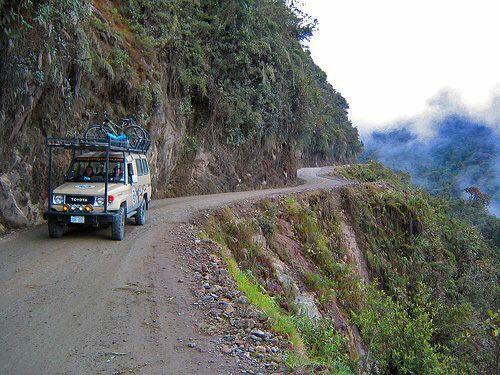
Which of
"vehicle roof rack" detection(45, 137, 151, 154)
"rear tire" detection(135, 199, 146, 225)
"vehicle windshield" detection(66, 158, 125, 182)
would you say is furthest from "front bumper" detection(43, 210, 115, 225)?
"rear tire" detection(135, 199, 146, 225)

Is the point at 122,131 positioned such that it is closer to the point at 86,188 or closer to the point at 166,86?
the point at 86,188

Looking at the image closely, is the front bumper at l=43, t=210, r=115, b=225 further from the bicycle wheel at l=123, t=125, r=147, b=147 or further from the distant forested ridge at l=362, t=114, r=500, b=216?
the distant forested ridge at l=362, t=114, r=500, b=216

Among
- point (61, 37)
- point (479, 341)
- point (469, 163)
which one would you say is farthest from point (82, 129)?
point (469, 163)

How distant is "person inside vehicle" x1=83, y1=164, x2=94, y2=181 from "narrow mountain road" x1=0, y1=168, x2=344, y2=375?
162 centimetres

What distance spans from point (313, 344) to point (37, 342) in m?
4.14

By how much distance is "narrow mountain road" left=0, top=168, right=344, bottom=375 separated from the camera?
15.8 ft

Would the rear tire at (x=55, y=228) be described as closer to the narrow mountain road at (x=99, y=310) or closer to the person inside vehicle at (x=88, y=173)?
the narrow mountain road at (x=99, y=310)

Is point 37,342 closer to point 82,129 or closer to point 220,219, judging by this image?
point 220,219

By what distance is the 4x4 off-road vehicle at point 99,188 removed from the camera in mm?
9789

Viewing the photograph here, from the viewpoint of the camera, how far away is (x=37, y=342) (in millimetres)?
5137

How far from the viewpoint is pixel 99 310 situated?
612cm

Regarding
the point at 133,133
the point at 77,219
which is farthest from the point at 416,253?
the point at 77,219

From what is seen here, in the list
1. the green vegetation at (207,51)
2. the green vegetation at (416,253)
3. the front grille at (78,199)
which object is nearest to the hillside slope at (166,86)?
the green vegetation at (207,51)

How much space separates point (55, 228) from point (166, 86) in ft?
39.8
